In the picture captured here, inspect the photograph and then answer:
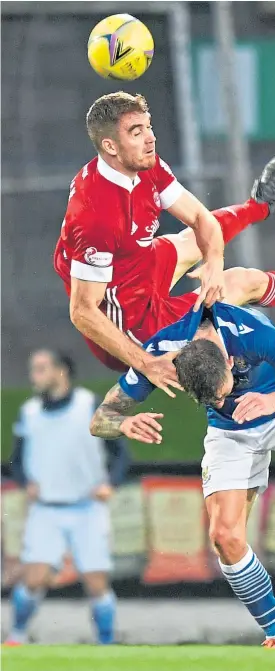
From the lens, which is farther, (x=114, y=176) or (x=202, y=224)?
(x=202, y=224)

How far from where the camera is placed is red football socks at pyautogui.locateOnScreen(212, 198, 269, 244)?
20.6ft

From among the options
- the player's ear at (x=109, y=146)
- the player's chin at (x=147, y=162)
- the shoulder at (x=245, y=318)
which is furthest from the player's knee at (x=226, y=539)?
the player's ear at (x=109, y=146)

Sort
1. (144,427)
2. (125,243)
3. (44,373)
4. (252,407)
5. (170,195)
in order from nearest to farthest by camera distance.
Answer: (144,427), (252,407), (125,243), (170,195), (44,373)

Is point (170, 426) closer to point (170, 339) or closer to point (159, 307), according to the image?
point (159, 307)

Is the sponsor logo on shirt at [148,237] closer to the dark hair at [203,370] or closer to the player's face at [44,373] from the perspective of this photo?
the dark hair at [203,370]

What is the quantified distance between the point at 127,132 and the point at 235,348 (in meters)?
1.08

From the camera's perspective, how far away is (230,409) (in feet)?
19.2

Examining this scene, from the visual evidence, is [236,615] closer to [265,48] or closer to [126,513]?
[126,513]

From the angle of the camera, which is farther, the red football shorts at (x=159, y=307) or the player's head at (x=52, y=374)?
the player's head at (x=52, y=374)

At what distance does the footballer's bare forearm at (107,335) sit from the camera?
5.82 metres

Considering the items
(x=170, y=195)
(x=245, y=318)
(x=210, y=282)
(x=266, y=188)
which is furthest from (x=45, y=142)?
(x=245, y=318)

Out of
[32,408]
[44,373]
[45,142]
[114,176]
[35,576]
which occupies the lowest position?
[35,576]

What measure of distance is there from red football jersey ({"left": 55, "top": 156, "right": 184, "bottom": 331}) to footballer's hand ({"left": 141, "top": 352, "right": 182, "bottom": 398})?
348 mm

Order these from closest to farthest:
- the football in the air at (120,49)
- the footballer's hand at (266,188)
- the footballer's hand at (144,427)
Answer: the footballer's hand at (144,427) < the football in the air at (120,49) < the footballer's hand at (266,188)
